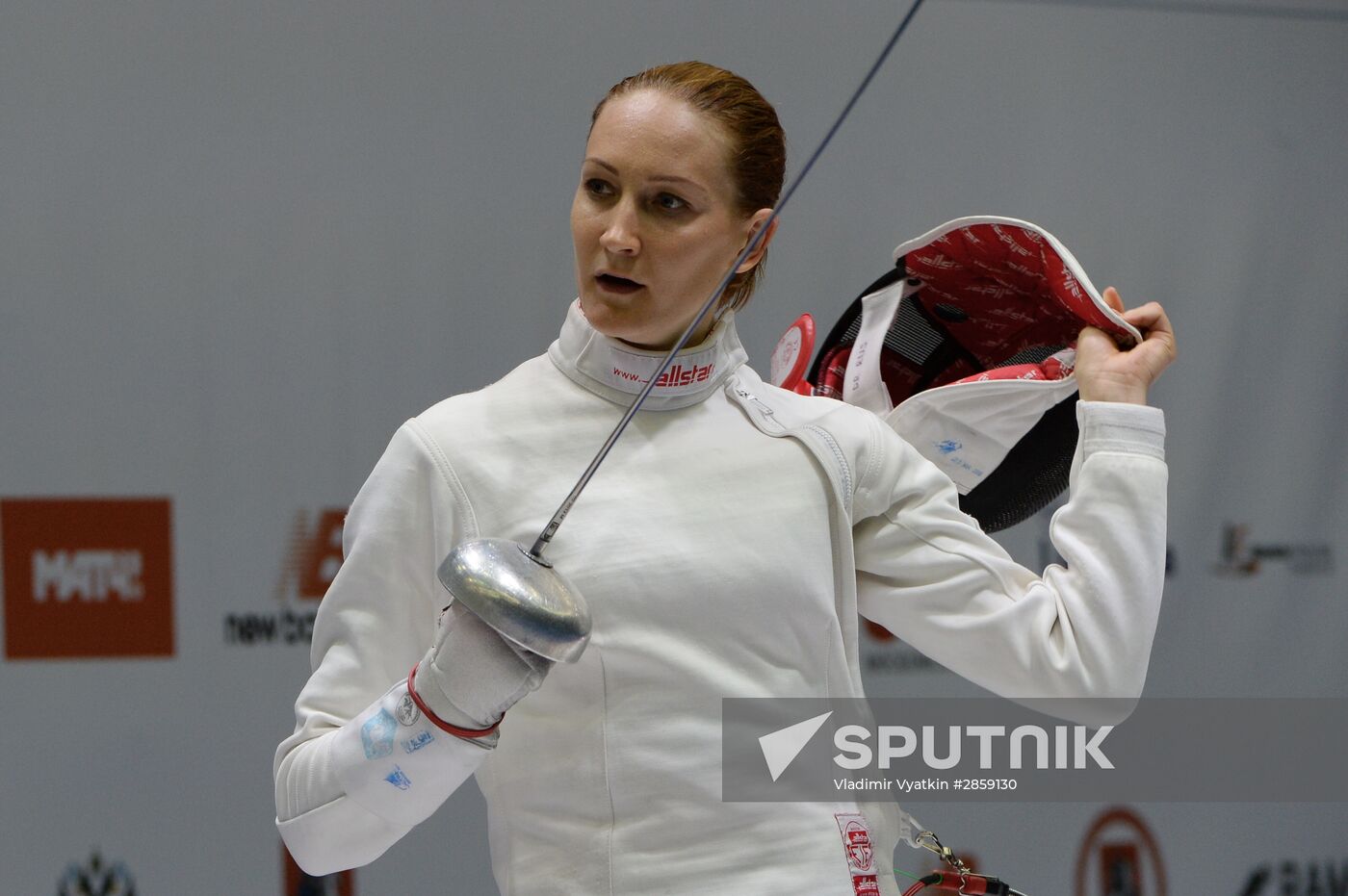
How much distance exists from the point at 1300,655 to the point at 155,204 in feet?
8.62

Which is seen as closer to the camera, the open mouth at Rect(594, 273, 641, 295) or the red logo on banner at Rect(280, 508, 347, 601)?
the open mouth at Rect(594, 273, 641, 295)

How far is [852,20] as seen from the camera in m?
2.92

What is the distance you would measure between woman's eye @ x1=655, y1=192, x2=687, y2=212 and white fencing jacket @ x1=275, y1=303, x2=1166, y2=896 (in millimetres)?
112

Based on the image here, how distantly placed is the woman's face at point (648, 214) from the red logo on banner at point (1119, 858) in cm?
232

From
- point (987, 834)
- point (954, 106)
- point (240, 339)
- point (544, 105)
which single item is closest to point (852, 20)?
point (954, 106)

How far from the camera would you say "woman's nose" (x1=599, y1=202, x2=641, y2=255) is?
108 centimetres

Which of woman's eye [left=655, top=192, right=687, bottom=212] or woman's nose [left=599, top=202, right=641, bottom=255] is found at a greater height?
woman's eye [left=655, top=192, right=687, bottom=212]

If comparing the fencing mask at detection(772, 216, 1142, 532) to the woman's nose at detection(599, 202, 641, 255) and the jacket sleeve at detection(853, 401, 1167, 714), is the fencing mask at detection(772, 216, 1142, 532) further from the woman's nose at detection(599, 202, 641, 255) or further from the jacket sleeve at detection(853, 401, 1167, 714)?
the woman's nose at detection(599, 202, 641, 255)

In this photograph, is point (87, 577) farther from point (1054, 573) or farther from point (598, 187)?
point (1054, 573)

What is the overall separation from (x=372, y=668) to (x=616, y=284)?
35 cm

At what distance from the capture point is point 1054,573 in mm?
1210

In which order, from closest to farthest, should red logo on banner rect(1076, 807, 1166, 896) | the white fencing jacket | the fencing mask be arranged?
the white fencing jacket, the fencing mask, red logo on banner rect(1076, 807, 1166, 896)

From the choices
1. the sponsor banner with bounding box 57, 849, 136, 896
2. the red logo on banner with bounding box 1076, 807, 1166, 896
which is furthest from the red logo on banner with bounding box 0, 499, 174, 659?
the red logo on banner with bounding box 1076, 807, 1166, 896

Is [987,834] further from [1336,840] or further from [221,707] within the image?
[221,707]
